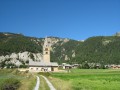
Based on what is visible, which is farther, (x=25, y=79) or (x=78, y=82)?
(x=25, y=79)

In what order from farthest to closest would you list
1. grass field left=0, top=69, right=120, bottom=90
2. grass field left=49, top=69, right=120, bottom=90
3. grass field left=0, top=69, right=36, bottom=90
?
grass field left=0, top=69, right=36, bottom=90 < grass field left=0, top=69, right=120, bottom=90 < grass field left=49, top=69, right=120, bottom=90

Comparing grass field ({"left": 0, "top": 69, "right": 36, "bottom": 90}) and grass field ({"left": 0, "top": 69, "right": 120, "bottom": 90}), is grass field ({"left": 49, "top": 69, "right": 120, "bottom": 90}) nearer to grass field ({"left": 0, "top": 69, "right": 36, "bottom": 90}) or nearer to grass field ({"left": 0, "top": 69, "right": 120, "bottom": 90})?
grass field ({"left": 0, "top": 69, "right": 120, "bottom": 90})

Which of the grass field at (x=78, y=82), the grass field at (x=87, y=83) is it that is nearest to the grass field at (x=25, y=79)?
the grass field at (x=78, y=82)

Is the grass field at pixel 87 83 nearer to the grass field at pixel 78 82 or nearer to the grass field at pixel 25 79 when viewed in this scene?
the grass field at pixel 78 82

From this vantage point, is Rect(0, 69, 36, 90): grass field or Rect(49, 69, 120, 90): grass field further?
Rect(0, 69, 36, 90): grass field

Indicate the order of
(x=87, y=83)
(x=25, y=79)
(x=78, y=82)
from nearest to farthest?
(x=87, y=83) < (x=78, y=82) < (x=25, y=79)

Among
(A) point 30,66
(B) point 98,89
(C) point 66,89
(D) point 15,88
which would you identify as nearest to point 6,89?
(D) point 15,88

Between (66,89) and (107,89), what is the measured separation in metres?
5.53

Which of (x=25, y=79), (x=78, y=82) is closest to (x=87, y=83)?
Answer: (x=78, y=82)

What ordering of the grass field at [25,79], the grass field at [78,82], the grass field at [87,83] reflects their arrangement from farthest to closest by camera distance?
the grass field at [25,79], the grass field at [78,82], the grass field at [87,83]

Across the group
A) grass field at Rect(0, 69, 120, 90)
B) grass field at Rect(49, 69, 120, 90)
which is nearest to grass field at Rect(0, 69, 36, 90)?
grass field at Rect(0, 69, 120, 90)

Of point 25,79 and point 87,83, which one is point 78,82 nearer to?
point 87,83

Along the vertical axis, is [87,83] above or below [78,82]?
below

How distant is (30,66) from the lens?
180m
